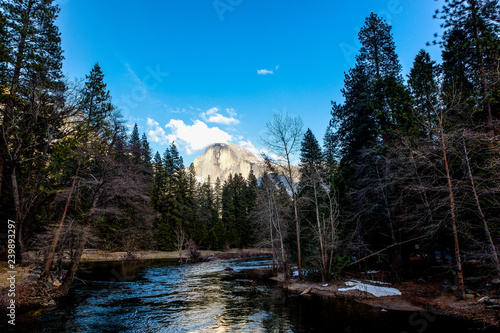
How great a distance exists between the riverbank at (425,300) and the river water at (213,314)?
713 millimetres

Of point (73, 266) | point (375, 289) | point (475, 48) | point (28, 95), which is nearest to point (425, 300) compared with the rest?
point (375, 289)

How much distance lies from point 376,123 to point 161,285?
21.3 metres

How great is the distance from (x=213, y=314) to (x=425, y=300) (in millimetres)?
10776

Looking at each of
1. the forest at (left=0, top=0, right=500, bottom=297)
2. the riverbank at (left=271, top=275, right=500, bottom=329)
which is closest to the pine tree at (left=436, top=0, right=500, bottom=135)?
the forest at (left=0, top=0, right=500, bottom=297)

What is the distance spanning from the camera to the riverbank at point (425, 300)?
1009 cm

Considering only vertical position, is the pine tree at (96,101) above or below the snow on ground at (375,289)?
above

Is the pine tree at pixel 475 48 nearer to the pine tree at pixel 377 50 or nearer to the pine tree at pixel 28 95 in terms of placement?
the pine tree at pixel 377 50

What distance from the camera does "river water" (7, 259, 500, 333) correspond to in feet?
32.1

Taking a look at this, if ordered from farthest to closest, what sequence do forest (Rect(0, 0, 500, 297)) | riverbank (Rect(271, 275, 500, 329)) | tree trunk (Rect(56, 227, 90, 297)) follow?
tree trunk (Rect(56, 227, 90, 297))
forest (Rect(0, 0, 500, 297))
riverbank (Rect(271, 275, 500, 329))

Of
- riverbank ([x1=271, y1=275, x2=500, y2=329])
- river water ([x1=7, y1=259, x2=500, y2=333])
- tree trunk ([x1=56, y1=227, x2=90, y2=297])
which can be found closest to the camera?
river water ([x1=7, y1=259, x2=500, y2=333])

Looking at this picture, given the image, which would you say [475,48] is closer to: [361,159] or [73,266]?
[361,159]

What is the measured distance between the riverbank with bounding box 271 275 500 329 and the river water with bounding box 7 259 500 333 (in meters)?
0.71

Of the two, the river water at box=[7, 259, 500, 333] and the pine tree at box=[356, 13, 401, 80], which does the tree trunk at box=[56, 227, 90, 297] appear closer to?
the river water at box=[7, 259, 500, 333]

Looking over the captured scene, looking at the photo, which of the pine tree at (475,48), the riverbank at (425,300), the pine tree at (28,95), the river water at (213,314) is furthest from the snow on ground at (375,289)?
the pine tree at (28,95)
